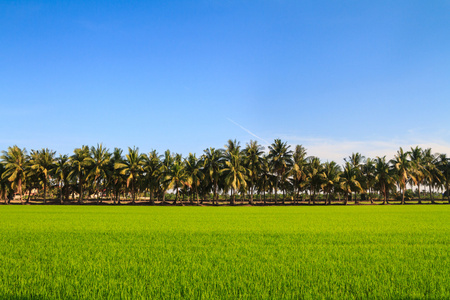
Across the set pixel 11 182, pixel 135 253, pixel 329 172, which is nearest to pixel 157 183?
pixel 11 182

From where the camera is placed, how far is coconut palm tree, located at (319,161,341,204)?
183 feet

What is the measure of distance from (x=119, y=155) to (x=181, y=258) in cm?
5225

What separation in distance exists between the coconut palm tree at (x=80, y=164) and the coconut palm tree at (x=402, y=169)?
58612 millimetres

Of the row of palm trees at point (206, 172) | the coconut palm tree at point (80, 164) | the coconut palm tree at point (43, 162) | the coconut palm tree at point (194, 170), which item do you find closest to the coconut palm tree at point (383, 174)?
the row of palm trees at point (206, 172)

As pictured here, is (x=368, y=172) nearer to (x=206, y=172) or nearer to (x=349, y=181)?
(x=349, y=181)

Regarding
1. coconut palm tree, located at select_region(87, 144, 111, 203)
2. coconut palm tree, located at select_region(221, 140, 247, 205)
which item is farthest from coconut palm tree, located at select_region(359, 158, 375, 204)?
coconut palm tree, located at select_region(87, 144, 111, 203)

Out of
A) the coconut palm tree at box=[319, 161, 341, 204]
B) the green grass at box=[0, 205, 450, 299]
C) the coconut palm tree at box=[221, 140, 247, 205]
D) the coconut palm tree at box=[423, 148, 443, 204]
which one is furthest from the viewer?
the coconut palm tree at box=[423, 148, 443, 204]

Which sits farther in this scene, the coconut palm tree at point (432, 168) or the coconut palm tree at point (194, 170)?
the coconut palm tree at point (432, 168)

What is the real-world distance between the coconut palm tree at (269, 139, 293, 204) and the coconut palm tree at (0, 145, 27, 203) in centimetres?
4618

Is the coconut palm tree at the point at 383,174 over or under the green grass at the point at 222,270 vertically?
over

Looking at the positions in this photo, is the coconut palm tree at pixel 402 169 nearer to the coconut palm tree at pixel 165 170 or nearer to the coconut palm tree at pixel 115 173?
the coconut palm tree at pixel 165 170

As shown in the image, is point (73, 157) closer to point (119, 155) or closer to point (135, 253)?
point (119, 155)

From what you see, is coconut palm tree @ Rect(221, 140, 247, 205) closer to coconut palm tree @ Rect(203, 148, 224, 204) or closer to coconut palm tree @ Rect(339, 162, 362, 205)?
coconut palm tree @ Rect(203, 148, 224, 204)

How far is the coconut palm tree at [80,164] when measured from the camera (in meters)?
52.0
